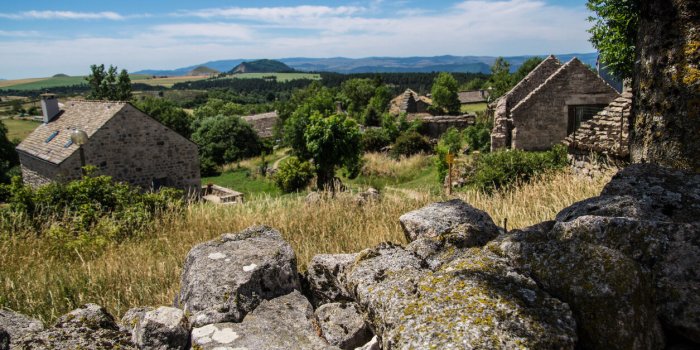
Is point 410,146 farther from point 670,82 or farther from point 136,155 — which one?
point 670,82

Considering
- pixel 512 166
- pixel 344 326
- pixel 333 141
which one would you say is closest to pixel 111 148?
pixel 333 141

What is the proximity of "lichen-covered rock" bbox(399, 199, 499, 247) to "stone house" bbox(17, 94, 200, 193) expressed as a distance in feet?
75.2

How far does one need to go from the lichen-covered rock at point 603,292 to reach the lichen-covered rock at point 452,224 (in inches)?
26.2

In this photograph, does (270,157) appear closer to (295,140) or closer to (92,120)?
(295,140)

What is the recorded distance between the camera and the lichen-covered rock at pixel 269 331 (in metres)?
2.05


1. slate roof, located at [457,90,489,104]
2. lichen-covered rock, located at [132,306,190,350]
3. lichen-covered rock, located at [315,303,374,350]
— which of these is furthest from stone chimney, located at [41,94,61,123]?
slate roof, located at [457,90,489,104]

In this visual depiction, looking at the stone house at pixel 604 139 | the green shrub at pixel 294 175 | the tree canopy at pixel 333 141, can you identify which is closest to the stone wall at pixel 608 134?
the stone house at pixel 604 139

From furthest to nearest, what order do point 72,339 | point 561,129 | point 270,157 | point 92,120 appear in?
point 270,157 < point 92,120 < point 561,129 < point 72,339

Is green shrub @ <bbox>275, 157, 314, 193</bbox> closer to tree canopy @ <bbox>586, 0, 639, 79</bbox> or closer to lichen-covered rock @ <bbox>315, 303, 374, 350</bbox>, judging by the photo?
tree canopy @ <bbox>586, 0, 639, 79</bbox>

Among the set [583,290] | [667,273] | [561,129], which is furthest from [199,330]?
[561,129]

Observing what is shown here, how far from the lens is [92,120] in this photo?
2439 cm

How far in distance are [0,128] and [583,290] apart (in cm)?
6635

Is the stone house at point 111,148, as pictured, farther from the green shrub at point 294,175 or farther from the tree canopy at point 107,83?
the tree canopy at point 107,83

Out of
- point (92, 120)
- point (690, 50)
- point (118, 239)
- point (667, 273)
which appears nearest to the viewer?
point (667, 273)
